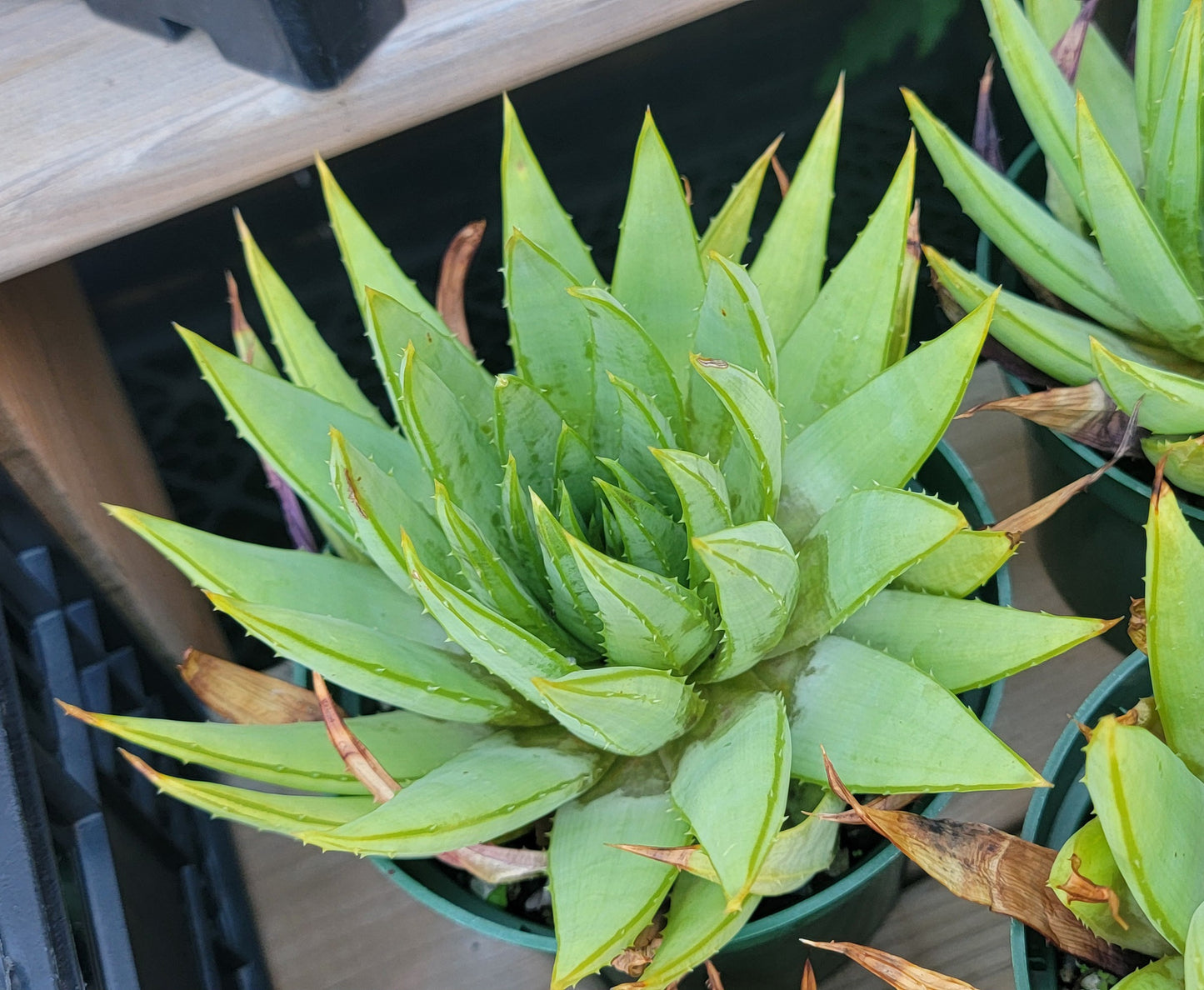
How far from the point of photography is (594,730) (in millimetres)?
337

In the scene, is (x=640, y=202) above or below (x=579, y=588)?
above

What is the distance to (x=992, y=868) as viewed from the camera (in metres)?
0.32

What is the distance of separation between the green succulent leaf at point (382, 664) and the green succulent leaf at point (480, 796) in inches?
0.7

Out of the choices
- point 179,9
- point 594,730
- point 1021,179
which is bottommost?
point 594,730

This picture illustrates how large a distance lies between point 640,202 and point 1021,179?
277 millimetres

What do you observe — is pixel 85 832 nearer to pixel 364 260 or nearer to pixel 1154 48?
pixel 364 260

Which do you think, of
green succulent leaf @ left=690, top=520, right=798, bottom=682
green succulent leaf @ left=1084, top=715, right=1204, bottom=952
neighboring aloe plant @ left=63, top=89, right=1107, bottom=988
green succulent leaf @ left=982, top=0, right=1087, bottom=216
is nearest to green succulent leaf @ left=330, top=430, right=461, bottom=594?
neighboring aloe plant @ left=63, top=89, right=1107, bottom=988

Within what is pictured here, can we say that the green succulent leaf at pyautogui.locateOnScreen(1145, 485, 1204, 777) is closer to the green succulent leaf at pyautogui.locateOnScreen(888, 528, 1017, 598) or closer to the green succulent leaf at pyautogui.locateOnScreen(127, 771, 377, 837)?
the green succulent leaf at pyautogui.locateOnScreen(888, 528, 1017, 598)

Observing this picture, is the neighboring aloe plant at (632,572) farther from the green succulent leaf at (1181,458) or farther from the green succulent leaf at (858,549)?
the green succulent leaf at (1181,458)

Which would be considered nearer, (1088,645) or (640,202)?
(640,202)

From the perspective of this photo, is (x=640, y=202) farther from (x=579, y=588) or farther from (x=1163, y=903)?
(x=1163, y=903)

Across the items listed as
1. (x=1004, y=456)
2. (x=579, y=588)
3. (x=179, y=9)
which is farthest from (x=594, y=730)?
(x=1004, y=456)

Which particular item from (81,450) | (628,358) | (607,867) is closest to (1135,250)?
(628,358)

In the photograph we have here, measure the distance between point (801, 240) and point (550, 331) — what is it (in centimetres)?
12
